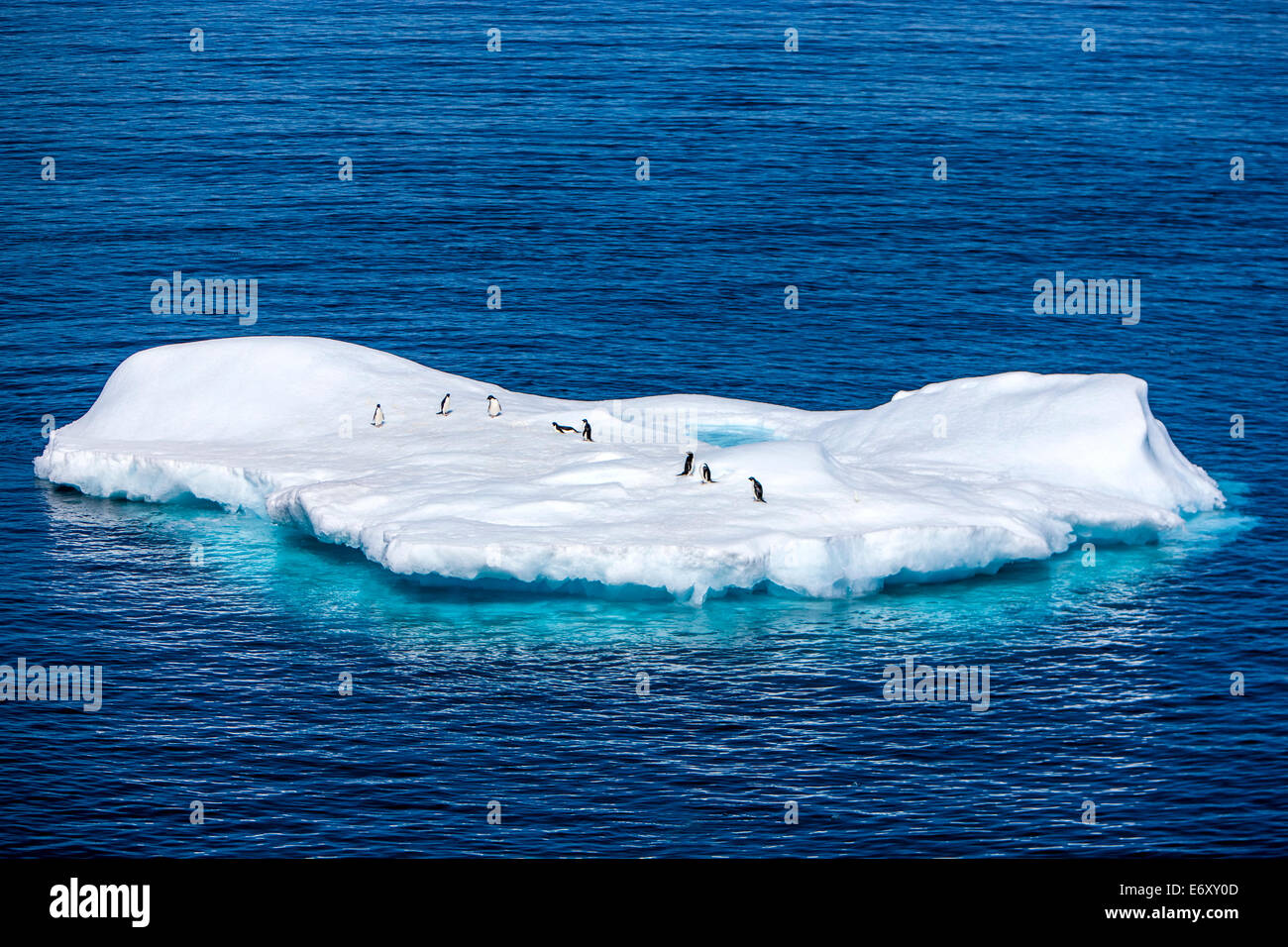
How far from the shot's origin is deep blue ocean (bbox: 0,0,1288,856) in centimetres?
4094

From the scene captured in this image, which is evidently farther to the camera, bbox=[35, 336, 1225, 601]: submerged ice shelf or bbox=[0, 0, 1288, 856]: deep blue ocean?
bbox=[35, 336, 1225, 601]: submerged ice shelf

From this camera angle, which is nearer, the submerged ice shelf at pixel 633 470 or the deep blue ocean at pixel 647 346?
the deep blue ocean at pixel 647 346

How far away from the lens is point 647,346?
78.4 metres

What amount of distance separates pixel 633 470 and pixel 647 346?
24.1 metres

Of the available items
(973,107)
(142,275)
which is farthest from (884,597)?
Answer: (973,107)

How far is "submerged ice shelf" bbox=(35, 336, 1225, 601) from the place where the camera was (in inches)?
1962

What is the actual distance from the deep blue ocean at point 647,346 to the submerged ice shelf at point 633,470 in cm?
149

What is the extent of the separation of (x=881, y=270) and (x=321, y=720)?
4973 centimetres

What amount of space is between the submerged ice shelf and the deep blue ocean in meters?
1.49

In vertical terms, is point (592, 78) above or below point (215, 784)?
above

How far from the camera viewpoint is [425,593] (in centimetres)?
5153

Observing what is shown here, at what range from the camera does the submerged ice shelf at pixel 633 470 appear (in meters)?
49.8

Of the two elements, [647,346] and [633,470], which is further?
[647,346]
